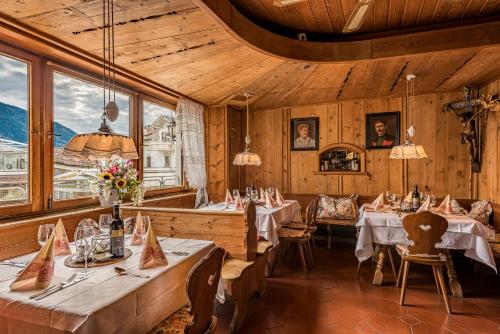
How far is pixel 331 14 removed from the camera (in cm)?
301

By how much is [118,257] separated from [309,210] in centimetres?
257

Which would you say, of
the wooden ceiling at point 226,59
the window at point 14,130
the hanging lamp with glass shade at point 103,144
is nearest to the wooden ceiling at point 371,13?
the wooden ceiling at point 226,59

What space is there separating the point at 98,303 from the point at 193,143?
3.56 meters

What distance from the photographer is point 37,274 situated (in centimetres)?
139

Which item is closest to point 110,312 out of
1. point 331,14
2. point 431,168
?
point 331,14

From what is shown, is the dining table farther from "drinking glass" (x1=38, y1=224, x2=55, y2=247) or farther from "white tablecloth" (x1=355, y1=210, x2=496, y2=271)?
"drinking glass" (x1=38, y1=224, x2=55, y2=247)

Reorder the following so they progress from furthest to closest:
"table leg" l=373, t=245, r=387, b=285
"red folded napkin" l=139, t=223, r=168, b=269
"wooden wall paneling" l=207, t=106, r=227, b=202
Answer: "wooden wall paneling" l=207, t=106, r=227, b=202, "table leg" l=373, t=245, r=387, b=285, "red folded napkin" l=139, t=223, r=168, b=269

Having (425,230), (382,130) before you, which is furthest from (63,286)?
(382,130)

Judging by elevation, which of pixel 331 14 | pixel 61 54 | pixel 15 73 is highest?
pixel 331 14

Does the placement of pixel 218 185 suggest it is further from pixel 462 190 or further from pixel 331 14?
pixel 462 190

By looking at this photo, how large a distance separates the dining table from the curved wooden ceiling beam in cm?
180

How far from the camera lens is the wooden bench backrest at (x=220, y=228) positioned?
2.47 m

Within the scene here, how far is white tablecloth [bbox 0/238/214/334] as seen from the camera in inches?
45.6

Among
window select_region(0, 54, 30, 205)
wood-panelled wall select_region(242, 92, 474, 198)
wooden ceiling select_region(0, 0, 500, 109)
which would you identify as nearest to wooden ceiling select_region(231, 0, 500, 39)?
wooden ceiling select_region(0, 0, 500, 109)
